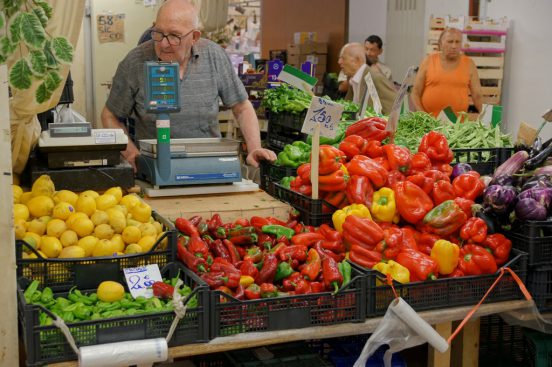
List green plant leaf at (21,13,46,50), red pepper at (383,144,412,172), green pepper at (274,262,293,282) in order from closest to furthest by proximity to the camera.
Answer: green plant leaf at (21,13,46,50), green pepper at (274,262,293,282), red pepper at (383,144,412,172)

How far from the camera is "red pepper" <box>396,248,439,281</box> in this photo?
3.13 m

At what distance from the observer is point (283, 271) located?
123 inches

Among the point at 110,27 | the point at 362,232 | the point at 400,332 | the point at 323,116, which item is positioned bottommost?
the point at 400,332

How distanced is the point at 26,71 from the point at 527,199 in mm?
2144

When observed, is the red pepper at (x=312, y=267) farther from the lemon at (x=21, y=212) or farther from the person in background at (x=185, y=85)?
the person in background at (x=185, y=85)

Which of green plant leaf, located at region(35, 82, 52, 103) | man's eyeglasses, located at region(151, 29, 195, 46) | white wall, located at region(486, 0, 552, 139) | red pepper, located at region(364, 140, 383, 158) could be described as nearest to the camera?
green plant leaf, located at region(35, 82, 52, 103)

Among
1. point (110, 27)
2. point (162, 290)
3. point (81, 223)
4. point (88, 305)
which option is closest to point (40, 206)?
point (81, 223)

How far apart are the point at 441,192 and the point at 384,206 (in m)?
0.28

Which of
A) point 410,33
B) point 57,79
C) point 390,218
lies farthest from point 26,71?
point 410,33

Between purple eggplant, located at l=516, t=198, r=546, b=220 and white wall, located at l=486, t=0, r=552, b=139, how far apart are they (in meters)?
5.73

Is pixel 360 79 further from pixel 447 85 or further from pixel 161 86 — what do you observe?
pixel 161 86

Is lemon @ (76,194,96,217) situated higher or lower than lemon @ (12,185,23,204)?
lower

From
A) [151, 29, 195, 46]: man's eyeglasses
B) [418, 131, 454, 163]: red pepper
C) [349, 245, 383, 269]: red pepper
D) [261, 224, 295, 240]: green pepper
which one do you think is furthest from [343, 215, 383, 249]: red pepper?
[151, 29, 195, 46]: man's eyeglasses

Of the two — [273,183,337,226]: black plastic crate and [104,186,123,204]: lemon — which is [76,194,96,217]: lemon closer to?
[104,186,123,204]: lemon
